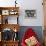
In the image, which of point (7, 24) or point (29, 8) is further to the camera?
point (29, 8)

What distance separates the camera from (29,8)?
17.5 ft

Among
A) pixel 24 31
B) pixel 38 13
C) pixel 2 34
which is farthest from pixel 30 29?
pixel 2 34

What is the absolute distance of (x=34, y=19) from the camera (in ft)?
17.4

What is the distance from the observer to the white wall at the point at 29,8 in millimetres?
5301

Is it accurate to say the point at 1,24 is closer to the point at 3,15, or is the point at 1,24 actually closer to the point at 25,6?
the point at 3,15

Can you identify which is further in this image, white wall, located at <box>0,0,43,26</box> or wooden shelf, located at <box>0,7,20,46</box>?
white wall, located at <box>0,0,43,26</box>

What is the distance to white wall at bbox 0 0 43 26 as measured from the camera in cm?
530

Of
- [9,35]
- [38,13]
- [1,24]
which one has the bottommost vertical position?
[9,35]

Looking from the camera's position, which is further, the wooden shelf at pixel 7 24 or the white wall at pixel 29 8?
the white wall at pixel 29 8

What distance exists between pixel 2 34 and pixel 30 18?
3.65 feet

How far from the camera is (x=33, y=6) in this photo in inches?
209

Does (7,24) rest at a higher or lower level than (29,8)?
lower

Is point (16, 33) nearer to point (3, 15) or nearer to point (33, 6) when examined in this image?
point (3, 15)

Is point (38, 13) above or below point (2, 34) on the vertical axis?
above
